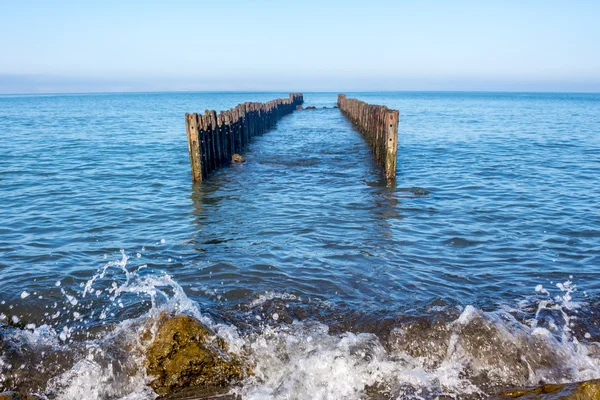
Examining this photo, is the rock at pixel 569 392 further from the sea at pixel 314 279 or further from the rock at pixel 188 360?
the rock at pixel 188 360

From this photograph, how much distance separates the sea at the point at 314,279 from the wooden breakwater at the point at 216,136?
865 millimetres

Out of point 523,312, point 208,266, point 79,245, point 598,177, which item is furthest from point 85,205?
point 598,177

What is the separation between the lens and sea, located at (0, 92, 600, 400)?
5.24 meters

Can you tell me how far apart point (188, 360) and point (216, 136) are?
12917 millimetres

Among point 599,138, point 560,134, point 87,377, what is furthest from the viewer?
point 560,134

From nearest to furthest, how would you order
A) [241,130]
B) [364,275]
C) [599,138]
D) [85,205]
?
[364,275]
[85,205]
[241,130]
[599,138]

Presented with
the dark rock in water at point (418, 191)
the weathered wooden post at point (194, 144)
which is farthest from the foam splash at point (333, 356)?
the weathered wooden post at point (194, 144)

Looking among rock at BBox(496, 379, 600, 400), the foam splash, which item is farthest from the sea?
rock at BBox(496, 379, 600, 400)

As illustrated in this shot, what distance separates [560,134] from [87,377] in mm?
32920

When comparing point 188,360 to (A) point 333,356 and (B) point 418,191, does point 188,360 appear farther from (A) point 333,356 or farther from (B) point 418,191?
(B) point 418,191

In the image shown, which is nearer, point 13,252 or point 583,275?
point 583,275

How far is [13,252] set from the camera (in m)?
8.83

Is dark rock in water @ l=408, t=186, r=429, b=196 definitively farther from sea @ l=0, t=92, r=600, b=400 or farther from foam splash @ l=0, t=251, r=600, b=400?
foam splash @ l=0, t=251, r=600, b=400

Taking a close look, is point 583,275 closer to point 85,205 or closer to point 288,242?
point 288,242
